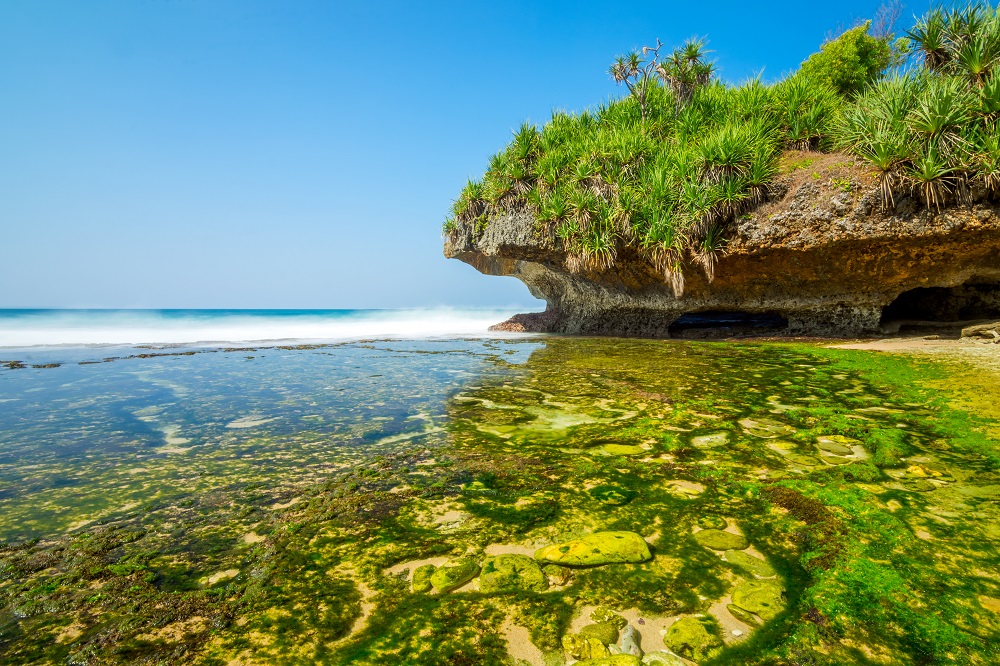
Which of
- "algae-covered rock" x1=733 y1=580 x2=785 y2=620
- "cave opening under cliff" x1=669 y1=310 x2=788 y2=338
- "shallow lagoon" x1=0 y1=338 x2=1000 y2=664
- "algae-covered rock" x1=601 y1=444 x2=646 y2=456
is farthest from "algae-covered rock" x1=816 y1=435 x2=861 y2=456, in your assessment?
"cave opening under cliff" x1=669 y1=310 x2=788 y2=338

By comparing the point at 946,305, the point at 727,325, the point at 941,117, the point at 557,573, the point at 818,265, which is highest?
the point at 941,117

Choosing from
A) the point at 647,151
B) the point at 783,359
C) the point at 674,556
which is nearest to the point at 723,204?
the point at 647,151

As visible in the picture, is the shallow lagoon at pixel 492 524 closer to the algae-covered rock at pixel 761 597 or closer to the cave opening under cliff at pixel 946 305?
the algae-covered rock at pixel 761 597

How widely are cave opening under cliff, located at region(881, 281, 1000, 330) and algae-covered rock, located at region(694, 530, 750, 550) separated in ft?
38.9

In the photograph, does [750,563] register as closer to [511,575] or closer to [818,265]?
[511,575]

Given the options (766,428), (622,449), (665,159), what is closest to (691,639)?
(622,449)

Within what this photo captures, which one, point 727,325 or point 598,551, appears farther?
point 727,325

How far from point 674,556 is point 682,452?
1.19m

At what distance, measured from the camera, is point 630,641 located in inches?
45.2

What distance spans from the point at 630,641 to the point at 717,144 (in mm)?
10624

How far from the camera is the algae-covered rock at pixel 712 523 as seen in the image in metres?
1.75

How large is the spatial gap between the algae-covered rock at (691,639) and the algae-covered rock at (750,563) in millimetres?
354

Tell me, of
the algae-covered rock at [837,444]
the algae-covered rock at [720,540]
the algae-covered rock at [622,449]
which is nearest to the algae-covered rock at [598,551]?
the algae-covered rock at [720,540]

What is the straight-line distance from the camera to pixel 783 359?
21.7 ft
